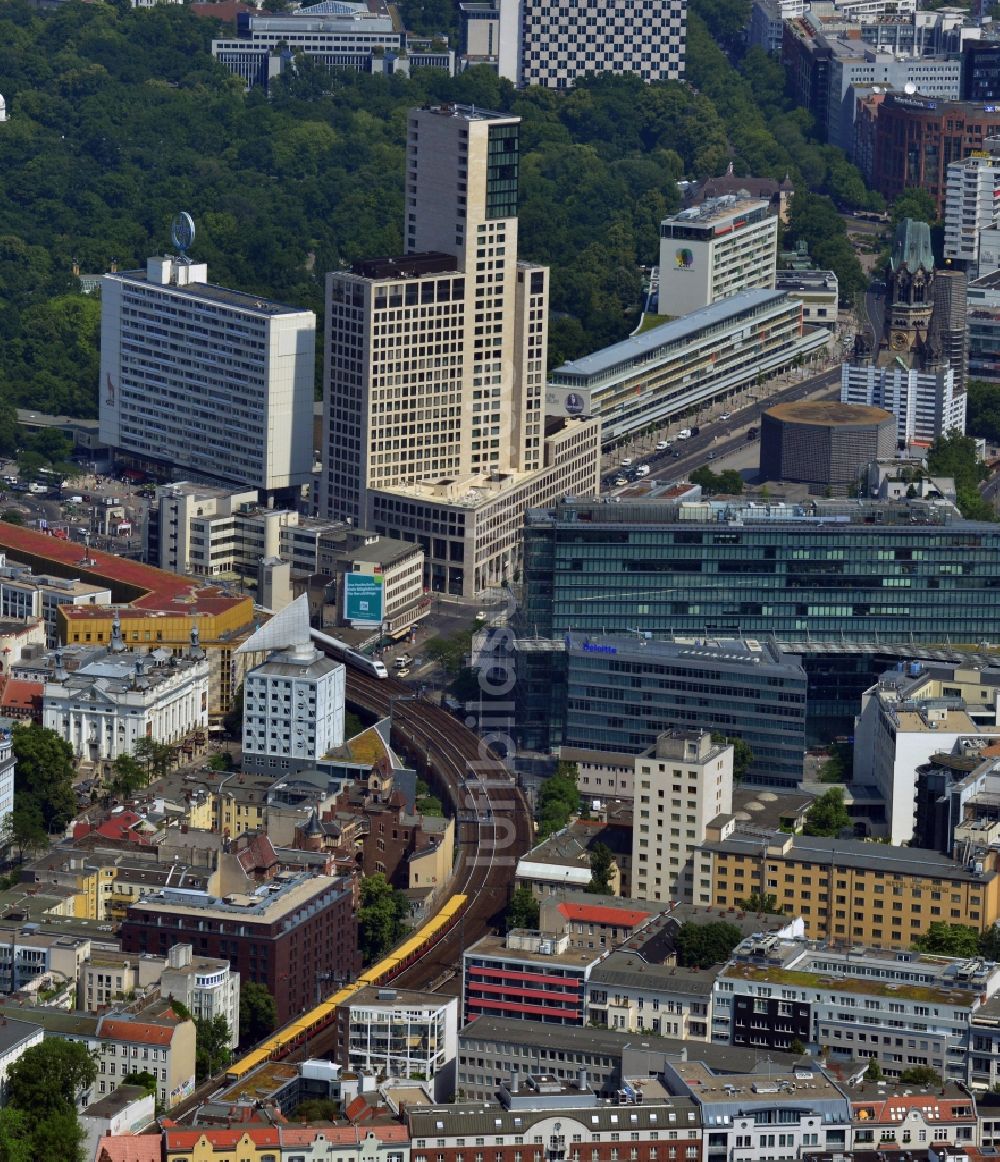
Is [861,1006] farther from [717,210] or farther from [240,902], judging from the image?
[717,210]

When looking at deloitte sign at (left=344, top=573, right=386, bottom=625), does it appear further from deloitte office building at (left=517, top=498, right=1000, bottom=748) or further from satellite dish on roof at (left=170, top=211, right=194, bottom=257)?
satellite dish on roof at (left=170, top=211, right=194, bottom=257)

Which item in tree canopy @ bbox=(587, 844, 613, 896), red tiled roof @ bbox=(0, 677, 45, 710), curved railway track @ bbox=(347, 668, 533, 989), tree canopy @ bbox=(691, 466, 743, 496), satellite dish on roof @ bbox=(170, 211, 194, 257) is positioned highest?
satellite dish on roof @ bbox=(170, 211, 194, 257)

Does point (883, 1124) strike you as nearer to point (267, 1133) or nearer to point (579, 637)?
point (267, 1133)

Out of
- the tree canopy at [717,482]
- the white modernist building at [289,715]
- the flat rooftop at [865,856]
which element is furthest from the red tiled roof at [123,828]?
the tree canopy at [717,482]

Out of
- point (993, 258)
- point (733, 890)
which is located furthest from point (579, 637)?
point (993, 258)

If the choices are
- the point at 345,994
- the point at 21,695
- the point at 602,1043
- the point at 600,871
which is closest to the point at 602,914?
the point at 600,871

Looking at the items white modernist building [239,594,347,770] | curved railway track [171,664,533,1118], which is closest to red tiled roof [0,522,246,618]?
curved railway track [171,664,533,1118]
